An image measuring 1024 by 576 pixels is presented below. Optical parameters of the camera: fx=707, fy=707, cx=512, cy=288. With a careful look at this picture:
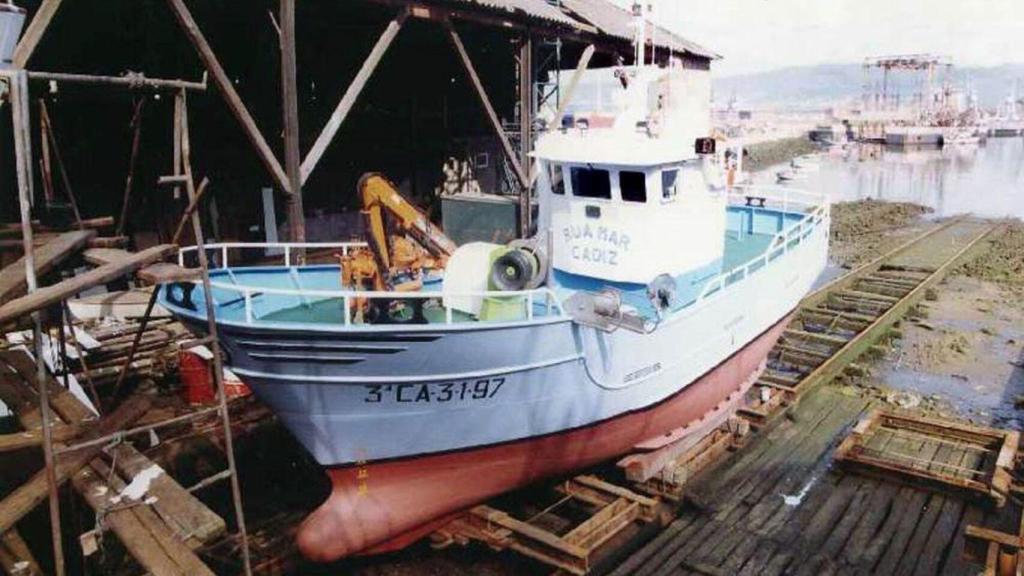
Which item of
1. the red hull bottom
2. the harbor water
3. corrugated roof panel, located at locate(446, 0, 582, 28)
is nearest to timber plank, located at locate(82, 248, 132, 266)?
the red hull bottom

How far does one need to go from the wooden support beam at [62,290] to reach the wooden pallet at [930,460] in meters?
9.00

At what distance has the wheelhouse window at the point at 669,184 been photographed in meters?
9.59

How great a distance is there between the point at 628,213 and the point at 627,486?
369 cm

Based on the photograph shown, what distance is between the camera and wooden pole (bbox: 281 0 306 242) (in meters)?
9.98

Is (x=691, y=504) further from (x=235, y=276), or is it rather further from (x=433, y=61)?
(x=433, y=61)

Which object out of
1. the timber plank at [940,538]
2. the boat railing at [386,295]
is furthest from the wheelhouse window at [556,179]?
the timber plank at [940,538]

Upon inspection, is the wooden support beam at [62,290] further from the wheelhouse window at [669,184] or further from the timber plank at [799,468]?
the timber plank at [799,468]

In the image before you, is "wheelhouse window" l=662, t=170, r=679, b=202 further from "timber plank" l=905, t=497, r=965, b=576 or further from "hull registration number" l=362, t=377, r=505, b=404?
"timber plank" l=905, t=497, r=965, b=576

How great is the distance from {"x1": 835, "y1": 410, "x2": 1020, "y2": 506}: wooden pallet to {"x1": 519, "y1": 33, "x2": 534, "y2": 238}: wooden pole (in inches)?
297

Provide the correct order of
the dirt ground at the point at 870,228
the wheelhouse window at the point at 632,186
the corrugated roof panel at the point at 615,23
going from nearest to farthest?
the wheelhouse window at the point at 632,186
the corrugated roof panel at the point at 615,23
the dirt ground at the point at 870,228

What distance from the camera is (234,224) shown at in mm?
16141

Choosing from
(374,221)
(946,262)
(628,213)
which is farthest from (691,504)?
(946,262)

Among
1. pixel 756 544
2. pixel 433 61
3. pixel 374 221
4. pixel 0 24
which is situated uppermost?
pixel 433 61

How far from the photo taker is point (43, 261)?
5.47 meters
